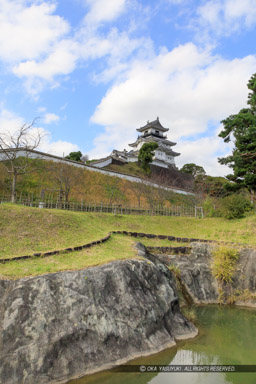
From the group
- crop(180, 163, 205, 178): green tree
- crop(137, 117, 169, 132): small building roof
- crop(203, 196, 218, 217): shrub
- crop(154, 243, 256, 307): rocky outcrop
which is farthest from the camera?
crop(137, 117, 169, 132): small building roof

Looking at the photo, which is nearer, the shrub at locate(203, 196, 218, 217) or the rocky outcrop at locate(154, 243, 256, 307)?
the rocky outcrop at locate(154, 243, 256, 307)

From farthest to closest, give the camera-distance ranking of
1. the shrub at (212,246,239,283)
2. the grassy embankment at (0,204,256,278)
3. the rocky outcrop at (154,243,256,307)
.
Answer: the shrub at (212,246,239,283)
the rocky outcrop at (154,243,256,307)
the grassy embankment at (0,204,256,278)

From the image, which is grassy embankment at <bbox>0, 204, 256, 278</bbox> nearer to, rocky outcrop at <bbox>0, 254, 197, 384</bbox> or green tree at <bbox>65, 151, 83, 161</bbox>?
rocky outcrop at <bbox>0, 254, 197, 384</bbox>

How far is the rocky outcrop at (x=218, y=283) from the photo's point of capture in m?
14.6

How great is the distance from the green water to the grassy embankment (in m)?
3.91

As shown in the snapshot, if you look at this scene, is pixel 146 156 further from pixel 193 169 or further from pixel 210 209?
pixel 210 209

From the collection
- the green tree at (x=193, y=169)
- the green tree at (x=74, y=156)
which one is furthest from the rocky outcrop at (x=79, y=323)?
the green tree at (x=193, y=169)

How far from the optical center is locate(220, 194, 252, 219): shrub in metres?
23.8

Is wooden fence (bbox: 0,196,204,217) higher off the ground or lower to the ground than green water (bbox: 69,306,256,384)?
higher

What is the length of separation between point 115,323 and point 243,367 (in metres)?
4.35

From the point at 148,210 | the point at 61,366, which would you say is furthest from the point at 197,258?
the point at 148,210

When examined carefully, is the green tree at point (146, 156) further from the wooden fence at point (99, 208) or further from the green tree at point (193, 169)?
the wooden fence at point (99, 208)

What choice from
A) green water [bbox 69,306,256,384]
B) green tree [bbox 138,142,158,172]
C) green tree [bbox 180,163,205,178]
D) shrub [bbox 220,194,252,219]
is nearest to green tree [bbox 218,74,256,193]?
shrub [bbox 220,194,252,219]

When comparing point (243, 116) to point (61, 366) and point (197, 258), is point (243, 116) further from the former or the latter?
point (61, 366)
